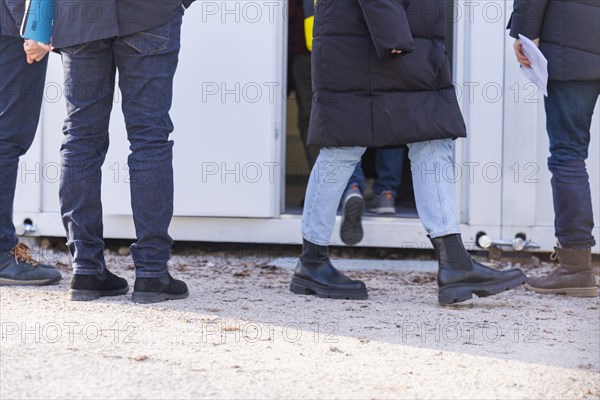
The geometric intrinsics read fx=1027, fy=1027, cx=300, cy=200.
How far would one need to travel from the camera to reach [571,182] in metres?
4.29

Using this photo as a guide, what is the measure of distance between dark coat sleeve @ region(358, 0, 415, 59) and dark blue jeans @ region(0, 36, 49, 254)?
56.9 inches

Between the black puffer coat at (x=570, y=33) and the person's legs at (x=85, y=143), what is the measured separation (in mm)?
1721

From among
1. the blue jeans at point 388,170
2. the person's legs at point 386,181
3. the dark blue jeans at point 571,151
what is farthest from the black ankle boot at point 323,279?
the blue jeans at point 388,170

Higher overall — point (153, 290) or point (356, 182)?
point (356, 182)

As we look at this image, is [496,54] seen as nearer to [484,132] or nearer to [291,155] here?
[484,132]

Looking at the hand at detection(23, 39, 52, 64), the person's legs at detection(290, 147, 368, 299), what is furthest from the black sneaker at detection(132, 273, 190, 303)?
the hand at detection(23, 39, 52, 64)

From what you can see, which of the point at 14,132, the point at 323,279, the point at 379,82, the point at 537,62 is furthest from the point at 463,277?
the point at 14,132

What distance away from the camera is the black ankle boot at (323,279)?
4.12 m

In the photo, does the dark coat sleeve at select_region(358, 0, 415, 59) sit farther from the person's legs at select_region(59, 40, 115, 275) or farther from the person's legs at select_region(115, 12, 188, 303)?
the person's legs at select_region(59, 40, 115, 275)

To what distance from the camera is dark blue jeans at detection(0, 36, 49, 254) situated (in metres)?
4.23

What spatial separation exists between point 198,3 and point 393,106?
6.02ft

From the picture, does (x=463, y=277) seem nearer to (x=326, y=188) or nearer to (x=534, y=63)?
(x=326, y=188)

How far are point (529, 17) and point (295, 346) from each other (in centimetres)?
181

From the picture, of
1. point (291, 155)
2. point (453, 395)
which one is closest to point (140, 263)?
point (453, 395)
